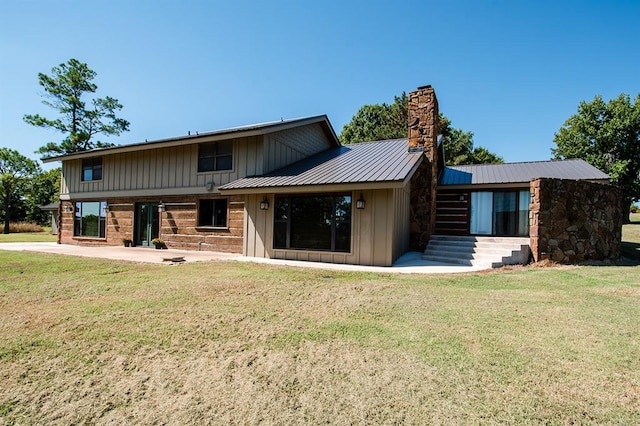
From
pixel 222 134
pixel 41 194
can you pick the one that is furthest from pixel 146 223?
pixel 41 194

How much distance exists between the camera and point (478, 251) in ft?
30.2

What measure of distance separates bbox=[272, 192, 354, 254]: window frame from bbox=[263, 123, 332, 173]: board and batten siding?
2.08 m

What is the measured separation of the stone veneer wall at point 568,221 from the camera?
28.3 ft

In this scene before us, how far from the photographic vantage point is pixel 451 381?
249 cm

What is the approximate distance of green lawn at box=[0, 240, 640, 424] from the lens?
216 centimetres

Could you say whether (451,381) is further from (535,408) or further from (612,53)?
(612,53)

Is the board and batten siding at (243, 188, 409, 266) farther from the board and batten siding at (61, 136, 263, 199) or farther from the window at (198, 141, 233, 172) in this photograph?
the window at (198, 141, 233, 172)

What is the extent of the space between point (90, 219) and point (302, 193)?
1194cm

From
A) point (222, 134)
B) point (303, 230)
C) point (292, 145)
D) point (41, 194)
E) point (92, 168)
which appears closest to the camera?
point (303, 230)

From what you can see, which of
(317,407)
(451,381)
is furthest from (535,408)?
(317,407)

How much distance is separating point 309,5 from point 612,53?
1424cm

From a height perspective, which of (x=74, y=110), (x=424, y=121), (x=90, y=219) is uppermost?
(x=74, y=110)

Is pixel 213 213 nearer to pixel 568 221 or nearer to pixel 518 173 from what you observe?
pixel 568 221

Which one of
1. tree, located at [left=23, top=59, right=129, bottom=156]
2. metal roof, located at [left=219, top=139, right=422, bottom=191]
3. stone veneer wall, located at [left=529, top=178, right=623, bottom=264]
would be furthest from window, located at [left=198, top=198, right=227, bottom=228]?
tree, located at [left=23, top=59, right=129, bottom=156]
